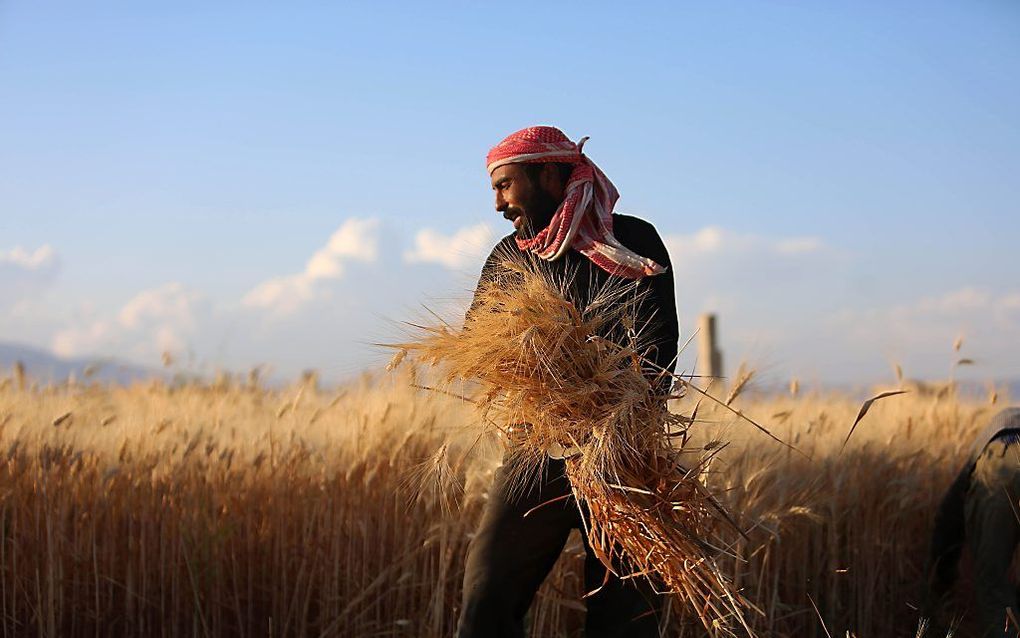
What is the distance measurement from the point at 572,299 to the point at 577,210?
1.06 ft

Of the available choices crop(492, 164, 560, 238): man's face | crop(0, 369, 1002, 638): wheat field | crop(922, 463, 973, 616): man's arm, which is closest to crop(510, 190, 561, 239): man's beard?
crop(492, 164, 560, 238): man's face

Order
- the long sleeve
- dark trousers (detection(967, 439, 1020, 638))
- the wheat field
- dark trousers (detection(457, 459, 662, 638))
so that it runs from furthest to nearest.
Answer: the long sleeve < dark trousers (detection(967, 439, 1020, 638)) < the wheat field < dark trousers (detection(457, 459, 662, 638))

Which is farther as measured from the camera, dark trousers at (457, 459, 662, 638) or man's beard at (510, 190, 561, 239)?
man's beard at (510, 190, 561, 239)

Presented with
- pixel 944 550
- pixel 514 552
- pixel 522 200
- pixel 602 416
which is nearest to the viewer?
pixel 602 416

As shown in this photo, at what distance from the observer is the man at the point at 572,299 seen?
2627 millimetres

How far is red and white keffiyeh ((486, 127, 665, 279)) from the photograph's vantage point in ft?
8.71

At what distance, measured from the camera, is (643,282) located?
266cm

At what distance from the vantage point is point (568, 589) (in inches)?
149

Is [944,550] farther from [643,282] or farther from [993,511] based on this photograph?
[643,282]

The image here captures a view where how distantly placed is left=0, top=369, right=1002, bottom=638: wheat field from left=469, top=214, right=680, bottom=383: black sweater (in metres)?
1.00

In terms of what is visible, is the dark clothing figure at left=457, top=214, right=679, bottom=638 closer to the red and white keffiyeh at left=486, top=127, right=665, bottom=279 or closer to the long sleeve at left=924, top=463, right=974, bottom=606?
the red and white keffiyeh at left=486, top=127, right=665, bottom=279

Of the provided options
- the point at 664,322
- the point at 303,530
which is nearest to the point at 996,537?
the point at 664,322

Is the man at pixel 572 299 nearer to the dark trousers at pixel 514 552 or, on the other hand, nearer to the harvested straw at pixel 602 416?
the dark trousers at pixel 514 552

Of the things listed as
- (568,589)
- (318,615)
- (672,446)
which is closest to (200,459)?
(318,615)
